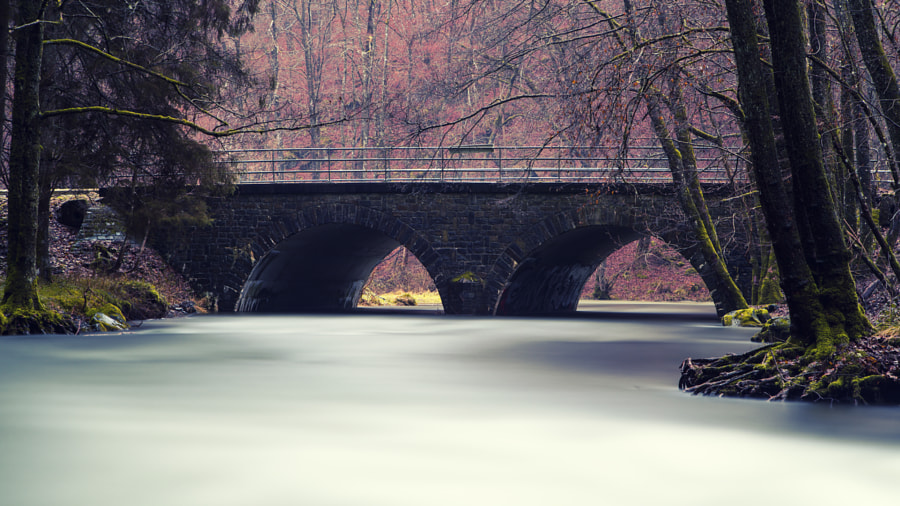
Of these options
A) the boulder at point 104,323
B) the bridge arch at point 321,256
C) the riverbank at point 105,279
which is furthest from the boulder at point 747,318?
the riverbank at point 105,279

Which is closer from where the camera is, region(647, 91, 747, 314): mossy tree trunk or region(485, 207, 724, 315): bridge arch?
region(647, 91, 747, 314): mossy tree trunk

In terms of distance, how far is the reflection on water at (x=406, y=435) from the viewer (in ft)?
17.6

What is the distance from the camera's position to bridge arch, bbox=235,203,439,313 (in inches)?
911

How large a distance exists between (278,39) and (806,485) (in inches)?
1616

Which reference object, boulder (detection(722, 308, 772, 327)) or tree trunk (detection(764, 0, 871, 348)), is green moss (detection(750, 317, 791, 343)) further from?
tree trunk (detection(764, 0, 871, 348))

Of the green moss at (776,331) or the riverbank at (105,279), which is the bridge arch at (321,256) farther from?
the green moss at (776,331)

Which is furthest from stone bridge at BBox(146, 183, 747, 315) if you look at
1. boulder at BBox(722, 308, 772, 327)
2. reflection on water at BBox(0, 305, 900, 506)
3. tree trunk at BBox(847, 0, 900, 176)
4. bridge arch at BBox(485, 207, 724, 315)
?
tree trunk at BBox(847, 0, 900, 176)

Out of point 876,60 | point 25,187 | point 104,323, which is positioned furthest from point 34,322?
point 876,60

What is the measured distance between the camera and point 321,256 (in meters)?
27.2

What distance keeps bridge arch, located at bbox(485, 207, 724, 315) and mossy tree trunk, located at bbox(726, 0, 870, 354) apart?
31.5ft

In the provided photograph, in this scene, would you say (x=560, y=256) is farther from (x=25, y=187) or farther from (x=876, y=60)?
(x=876, y=60)

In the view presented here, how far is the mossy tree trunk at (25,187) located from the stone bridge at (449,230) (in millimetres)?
8753

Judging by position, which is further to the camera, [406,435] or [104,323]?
[104,323]

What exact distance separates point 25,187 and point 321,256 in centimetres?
1293
